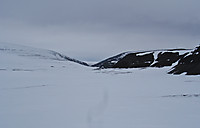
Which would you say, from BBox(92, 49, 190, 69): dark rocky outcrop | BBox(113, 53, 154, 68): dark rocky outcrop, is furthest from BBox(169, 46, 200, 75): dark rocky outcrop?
BBox(113, 53, 154, 68): dark rocky outcrop

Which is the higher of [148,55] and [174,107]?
→ [148,55]

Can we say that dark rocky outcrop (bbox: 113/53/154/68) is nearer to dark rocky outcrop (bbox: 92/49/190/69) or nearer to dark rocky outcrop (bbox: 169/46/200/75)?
dark rocky outcrop (bbox: 92/49/190/69)

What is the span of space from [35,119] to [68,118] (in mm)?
1038

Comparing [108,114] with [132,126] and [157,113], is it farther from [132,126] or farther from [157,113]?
[157,113]

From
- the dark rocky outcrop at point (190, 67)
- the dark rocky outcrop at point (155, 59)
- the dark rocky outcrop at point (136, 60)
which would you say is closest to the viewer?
the dark rocky outcrop at point (190, 67)

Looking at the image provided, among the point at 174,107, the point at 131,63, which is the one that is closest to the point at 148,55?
the point at 131,63

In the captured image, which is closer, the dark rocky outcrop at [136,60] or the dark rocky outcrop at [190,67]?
the dark rocky outcrop at [190,67]

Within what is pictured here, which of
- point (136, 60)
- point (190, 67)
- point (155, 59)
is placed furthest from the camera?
point (136, 60)

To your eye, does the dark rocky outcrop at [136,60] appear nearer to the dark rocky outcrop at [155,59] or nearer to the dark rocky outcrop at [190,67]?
the dark rocky outcrop at [155,59]

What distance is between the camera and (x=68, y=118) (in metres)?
5.20

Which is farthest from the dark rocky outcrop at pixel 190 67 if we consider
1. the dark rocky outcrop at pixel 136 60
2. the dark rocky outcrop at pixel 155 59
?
the dark rocky outcrop at pixel 136 60

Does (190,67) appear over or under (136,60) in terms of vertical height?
under

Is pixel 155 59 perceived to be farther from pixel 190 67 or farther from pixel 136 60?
pixel 190 67

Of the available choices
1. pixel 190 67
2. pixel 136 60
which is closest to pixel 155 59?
pixel 136 60
